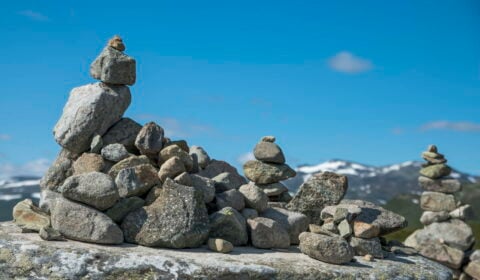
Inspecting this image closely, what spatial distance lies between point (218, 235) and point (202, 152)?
4.41 m

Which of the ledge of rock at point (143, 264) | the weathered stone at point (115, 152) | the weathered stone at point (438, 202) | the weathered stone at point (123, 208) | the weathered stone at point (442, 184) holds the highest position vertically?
the weathered stone at point (442, 184)

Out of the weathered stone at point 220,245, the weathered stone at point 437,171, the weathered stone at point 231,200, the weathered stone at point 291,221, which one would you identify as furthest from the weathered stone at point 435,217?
the weathered stone at point 220,245

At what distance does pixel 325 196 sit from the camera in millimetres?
16406

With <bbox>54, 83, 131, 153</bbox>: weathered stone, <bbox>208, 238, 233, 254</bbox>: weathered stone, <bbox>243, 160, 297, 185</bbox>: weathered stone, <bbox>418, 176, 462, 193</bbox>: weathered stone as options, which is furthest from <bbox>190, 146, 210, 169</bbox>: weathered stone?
<bbox>418, 176, 462, 193</bbox>: weathered stone

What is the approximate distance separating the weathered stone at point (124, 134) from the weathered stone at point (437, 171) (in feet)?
61.5

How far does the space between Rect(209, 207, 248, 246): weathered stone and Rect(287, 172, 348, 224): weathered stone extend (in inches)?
106

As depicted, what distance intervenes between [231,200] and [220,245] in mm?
1809

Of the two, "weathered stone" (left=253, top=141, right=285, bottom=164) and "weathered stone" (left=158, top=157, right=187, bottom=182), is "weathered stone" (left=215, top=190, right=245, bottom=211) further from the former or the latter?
"weathered stone" (left=253, top=141, right=285, bottom=164)

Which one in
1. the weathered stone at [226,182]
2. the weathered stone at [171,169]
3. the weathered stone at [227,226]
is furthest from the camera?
the weathered stone at [226,182]

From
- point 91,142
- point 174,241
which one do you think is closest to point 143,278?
point 174,241

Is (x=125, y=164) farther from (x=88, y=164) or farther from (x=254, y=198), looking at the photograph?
(x=254, y=198)

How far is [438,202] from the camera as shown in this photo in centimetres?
3058

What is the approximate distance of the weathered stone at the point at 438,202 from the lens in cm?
3050

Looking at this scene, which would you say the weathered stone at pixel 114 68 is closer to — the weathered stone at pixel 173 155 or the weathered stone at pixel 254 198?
the weathered stone at pixel 173 155
